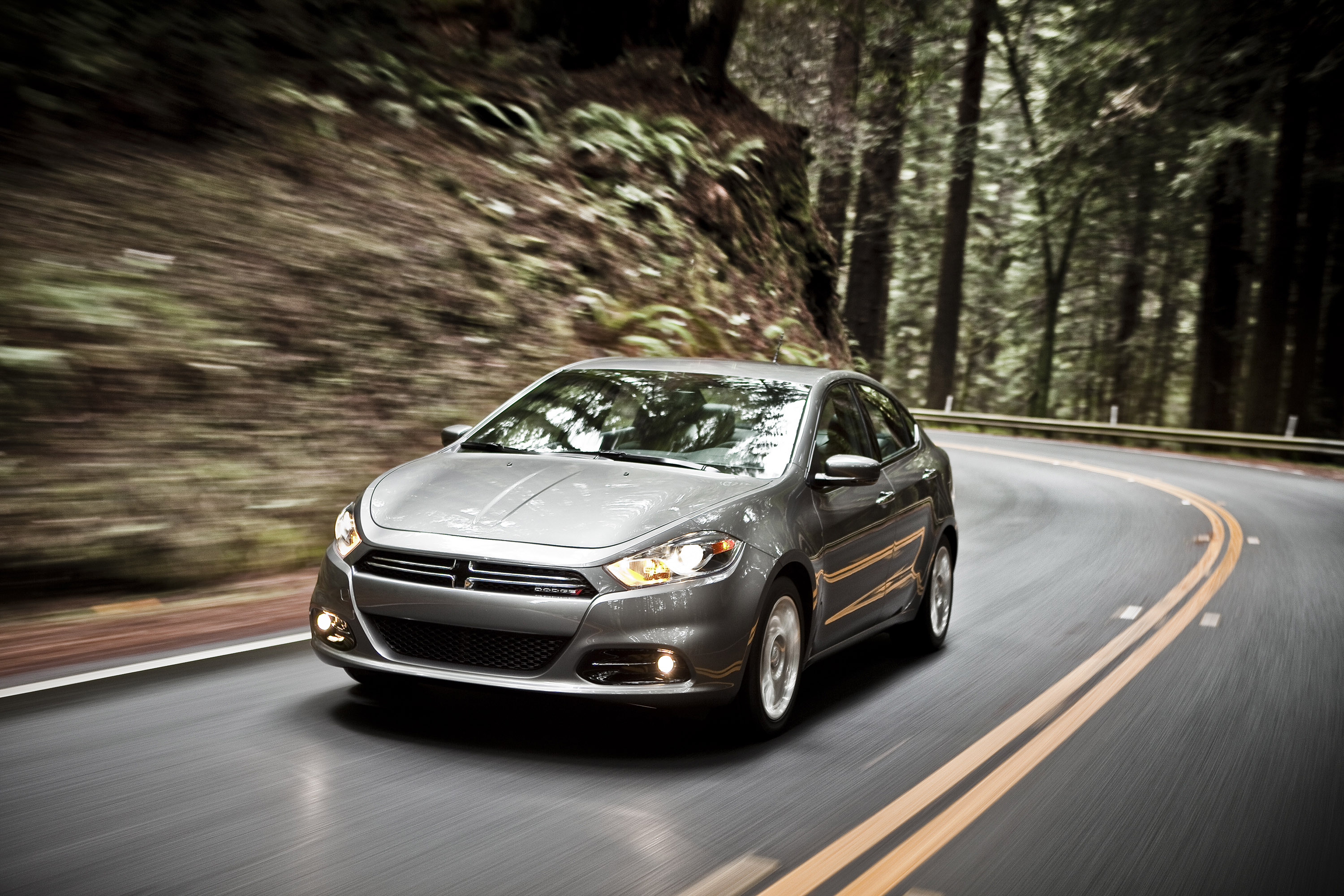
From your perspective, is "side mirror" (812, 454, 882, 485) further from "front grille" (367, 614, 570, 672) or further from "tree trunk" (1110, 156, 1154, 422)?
"tree trunk" (1110, 156, 1154, 422)

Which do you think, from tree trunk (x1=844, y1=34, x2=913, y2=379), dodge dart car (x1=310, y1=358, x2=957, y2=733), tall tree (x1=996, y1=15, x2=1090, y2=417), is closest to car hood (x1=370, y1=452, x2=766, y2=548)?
dodge dart car (x1=310, y1=358, x2=957, y2=733)

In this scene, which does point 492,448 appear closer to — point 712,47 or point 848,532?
point 848,532

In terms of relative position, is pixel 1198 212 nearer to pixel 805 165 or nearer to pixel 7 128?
pixel 805 165

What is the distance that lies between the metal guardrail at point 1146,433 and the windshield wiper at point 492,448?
20.8 metres

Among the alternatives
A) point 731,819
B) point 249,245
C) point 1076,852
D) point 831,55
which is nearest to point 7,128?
point 249,245

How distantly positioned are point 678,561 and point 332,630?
4.90 feet

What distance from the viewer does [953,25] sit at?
30.8 meters

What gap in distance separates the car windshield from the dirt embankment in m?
3.23

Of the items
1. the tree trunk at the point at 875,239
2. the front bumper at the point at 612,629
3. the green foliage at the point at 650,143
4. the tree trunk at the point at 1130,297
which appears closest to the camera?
the front bumper at the point at 612,629

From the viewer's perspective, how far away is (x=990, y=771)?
17.9ft

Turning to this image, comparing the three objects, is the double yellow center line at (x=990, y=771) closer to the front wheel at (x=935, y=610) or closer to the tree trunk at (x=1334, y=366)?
the front wheel at (x=935, y=610)

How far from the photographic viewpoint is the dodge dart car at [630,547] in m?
5.05

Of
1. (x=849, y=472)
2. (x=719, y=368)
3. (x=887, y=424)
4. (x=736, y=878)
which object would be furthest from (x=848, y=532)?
(x=736, y=878)

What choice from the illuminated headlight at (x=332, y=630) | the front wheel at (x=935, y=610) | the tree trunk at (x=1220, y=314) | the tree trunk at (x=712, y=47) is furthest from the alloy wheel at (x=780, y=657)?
the tree trunk at (x=1220, y=314)
